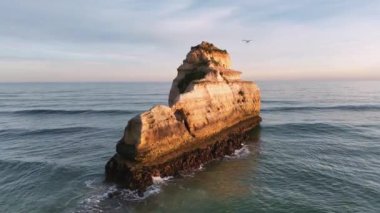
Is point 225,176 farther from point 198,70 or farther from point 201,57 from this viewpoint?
point 201,57

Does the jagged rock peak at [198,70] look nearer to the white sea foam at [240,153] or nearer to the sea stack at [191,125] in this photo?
the sea stack at [191,125]

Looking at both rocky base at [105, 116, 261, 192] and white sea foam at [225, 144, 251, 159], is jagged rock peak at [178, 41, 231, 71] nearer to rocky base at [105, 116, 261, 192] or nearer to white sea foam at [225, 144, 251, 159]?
rocky base at [105, 116, 261, 192]

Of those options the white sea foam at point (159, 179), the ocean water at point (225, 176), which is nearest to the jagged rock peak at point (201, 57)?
the ocean water at point (225, 176)

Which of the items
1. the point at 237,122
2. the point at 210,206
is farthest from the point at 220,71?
the point at 210,206

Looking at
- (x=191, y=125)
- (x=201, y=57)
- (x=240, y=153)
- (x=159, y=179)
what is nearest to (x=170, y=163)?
(x=159, y=179)

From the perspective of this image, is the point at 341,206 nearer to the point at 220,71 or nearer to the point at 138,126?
the point at 138,126

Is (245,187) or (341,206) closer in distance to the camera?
(341,206)

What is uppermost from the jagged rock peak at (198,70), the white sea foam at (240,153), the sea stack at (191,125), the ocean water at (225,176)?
the jagged rock peak at (198,70)
